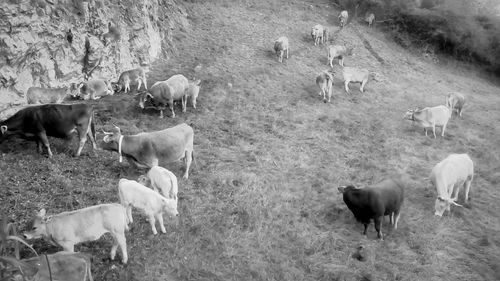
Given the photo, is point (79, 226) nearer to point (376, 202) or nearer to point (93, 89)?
point (376, 202)

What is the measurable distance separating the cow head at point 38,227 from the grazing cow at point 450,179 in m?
9.51

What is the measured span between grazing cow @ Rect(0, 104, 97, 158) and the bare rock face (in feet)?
5.67

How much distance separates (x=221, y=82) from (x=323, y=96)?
4.60 m

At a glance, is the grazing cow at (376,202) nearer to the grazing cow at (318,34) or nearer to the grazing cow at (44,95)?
the grazing cow at (44,95)

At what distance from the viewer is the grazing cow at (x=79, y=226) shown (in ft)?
24.3

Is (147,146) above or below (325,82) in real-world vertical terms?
above

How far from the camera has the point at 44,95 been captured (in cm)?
1273

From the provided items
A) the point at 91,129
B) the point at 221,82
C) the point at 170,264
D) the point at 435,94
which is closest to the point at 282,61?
the point at 221,82

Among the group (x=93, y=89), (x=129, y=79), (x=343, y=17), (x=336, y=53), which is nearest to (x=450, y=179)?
(x=129, y=79)

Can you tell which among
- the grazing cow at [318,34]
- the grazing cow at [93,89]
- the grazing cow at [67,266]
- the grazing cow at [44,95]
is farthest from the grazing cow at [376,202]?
the grazing cow at [318,34]

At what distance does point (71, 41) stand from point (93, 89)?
1.85m

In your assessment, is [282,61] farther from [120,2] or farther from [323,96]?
[120,2]

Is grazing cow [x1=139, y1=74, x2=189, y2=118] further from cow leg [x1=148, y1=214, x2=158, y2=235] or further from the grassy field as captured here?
cow leg [x1=148, y1=214, x2=158, y2=235]

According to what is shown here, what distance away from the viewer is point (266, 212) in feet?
34.7
